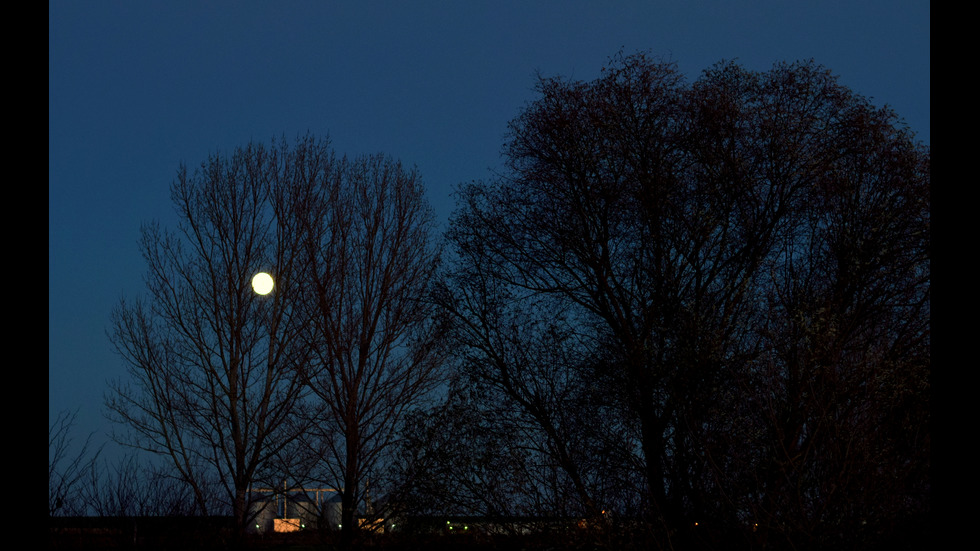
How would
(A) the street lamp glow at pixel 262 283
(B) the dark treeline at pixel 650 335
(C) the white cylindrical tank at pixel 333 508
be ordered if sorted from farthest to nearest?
(C) the white cylindrical tank at pixel 333 508 < (A) the street lamp glow at pixel 262 283 < (B) the dark treeline at pixel 650 335

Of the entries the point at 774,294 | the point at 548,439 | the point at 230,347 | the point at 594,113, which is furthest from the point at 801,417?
the point at 230,347

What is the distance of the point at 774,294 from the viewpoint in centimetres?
1277

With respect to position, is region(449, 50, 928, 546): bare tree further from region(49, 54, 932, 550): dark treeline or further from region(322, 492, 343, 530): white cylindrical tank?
region(322, 492, 343, 530): white cylindrical tank

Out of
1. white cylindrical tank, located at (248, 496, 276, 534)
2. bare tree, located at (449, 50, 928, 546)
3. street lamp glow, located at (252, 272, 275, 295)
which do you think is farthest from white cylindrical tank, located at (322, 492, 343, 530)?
bare tree, located at (449, 50, 928, 546)

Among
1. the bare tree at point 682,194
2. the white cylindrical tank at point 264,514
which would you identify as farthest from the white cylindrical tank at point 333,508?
the bare tree at point 682,194

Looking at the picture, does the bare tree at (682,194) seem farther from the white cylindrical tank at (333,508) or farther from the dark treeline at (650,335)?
the white cylindrical tank at (333,508)

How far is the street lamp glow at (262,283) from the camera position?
1773cm

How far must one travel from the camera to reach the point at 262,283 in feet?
58.4

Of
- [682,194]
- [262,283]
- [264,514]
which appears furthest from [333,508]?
[682,194]

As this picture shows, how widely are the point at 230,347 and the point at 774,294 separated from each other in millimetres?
10602

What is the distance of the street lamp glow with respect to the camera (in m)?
17.7

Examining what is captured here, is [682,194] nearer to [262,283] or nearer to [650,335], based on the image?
[650,335]

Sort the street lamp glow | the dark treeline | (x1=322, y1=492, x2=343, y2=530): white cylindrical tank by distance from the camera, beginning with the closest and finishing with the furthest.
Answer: the dark treeline < the street lamp glow < (x1=322, y1=492, x2=343, y2=530): white cylindrical tank

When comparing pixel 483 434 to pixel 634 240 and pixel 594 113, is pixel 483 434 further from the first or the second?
pixel 594 113
